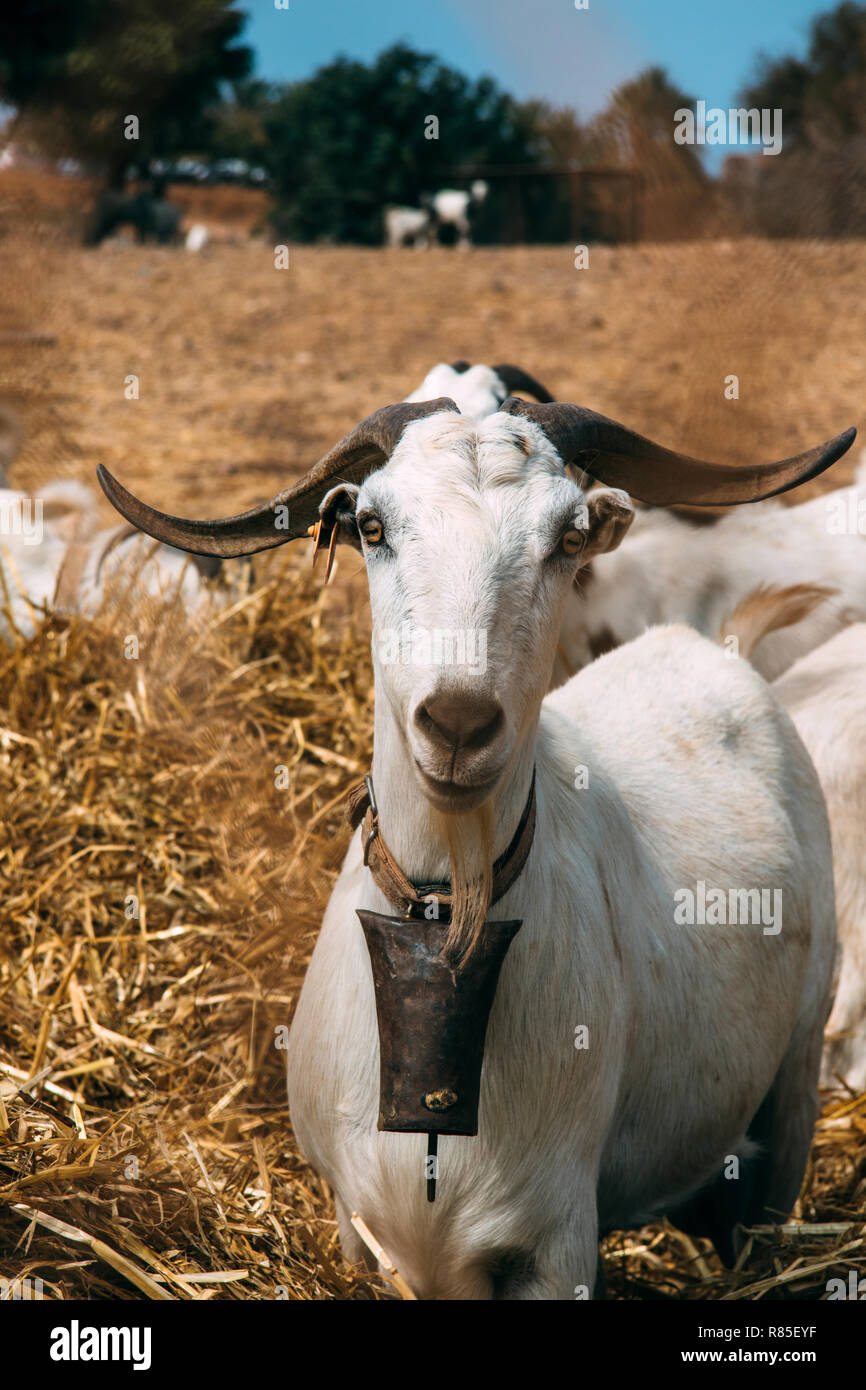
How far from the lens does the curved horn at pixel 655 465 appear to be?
6.95 ft

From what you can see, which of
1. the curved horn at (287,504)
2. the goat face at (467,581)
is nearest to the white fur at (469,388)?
the curved horn at (287,504)

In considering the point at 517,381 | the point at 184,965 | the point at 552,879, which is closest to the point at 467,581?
the point at 552,879

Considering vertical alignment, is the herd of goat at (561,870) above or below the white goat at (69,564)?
below

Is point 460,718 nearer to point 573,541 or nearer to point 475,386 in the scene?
point 573,541

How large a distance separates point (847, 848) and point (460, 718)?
2.36 m

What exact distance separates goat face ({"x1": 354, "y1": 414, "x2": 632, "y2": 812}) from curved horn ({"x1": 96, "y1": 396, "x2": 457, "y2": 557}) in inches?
3.0

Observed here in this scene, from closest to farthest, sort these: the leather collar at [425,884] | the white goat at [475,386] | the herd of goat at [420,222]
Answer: the leather collar at [425,884] < the white goat at [475,386] < the herd of goat at [420,222]

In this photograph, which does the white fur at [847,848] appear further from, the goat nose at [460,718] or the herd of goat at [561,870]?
the goat nose at [460,718]

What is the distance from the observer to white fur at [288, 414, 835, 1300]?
1.87 metres

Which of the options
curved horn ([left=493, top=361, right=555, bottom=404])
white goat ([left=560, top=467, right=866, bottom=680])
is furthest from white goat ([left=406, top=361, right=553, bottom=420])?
white goat ([left=560, top=467, right=866, bottom=680])

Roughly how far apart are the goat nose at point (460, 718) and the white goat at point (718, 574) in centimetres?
292

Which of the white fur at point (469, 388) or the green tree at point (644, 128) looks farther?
the green tree at point (644, 128)

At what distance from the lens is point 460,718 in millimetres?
1679

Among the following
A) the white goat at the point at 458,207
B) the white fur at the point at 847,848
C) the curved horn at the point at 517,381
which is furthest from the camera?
the white goat at the point at 458,207
